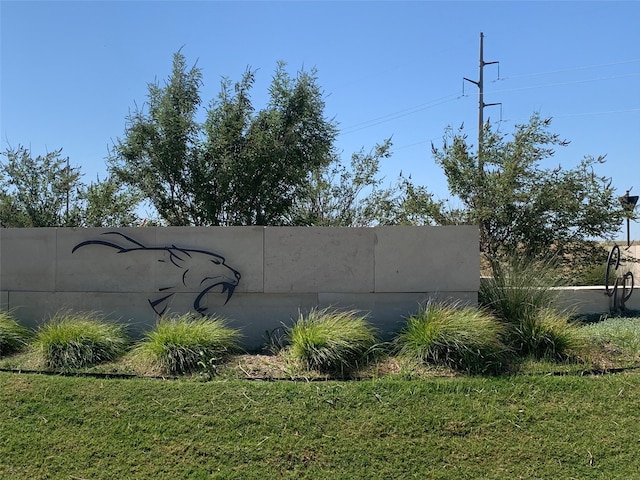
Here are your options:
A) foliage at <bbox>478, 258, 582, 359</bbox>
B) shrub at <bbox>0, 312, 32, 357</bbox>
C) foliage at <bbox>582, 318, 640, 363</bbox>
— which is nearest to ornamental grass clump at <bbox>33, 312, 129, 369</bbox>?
shrub at <bbox>0, 312, 32, 357</bbox>

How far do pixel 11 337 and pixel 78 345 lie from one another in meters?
1.45

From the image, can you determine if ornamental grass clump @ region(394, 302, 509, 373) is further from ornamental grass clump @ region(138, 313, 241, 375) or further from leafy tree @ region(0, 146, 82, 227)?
leafy tree @ region(0, 146, 82, 227)

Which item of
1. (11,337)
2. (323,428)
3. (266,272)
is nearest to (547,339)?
(323,428)

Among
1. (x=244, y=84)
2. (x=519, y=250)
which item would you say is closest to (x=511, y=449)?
(x=519, y=250)

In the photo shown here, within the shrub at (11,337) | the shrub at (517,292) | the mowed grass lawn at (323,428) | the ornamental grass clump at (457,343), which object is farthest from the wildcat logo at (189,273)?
the shrub at (517,292)

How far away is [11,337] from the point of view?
693 centimetres

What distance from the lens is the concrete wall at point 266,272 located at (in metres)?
7.50

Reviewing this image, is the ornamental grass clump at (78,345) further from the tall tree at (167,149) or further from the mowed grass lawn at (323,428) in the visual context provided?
the tall tree at (167,149)

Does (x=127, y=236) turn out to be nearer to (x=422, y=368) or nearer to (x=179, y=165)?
(x=179, y=165)

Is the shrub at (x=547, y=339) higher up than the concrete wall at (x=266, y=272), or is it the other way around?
the concrete wall at (x=266, y=272)

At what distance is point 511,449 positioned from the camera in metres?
4.34

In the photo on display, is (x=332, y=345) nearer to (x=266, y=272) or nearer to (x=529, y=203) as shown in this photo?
(x=266, y=272)

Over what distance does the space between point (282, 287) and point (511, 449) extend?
4019 millimetres

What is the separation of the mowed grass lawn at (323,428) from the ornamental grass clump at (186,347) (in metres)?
0.37
